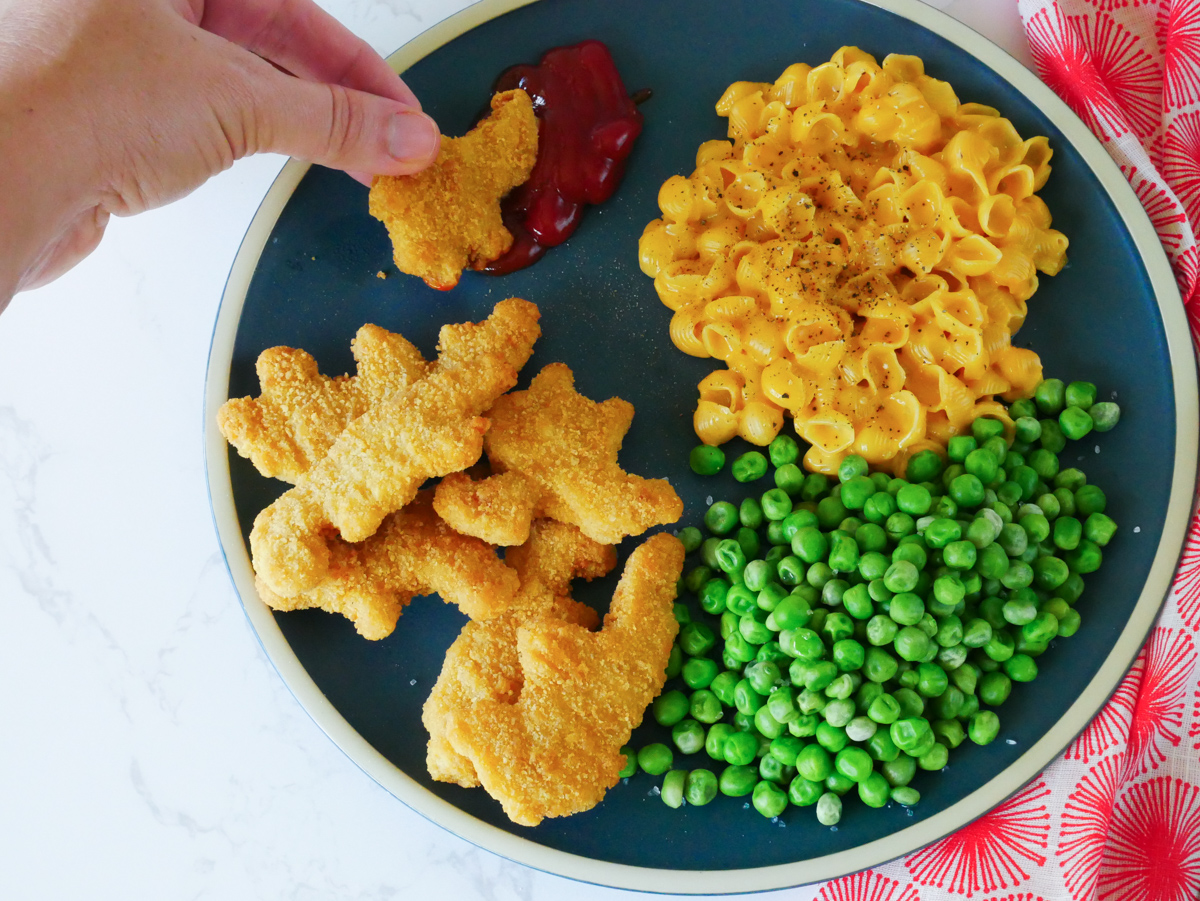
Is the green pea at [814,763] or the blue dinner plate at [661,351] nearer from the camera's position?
the green pea at [814,763]

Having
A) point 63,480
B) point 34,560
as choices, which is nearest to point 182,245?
point 63,480

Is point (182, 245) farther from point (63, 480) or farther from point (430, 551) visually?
point (430, 551)

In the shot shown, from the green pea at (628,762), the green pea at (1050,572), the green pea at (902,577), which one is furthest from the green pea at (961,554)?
the green pea at (628,762)

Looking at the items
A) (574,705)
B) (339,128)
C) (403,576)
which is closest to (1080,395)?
(574,705)

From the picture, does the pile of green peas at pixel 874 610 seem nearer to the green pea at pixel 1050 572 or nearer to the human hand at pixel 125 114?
the green pea at pixel 1050 572

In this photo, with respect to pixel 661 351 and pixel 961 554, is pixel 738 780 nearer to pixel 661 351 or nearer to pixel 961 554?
pixel 961 554
